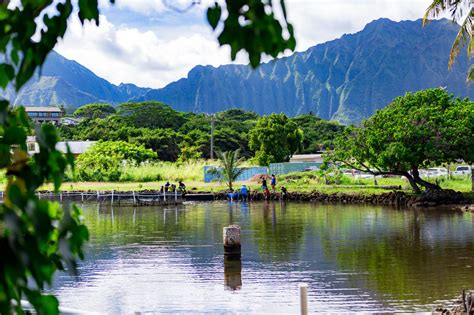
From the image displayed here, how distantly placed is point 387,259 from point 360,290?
3850 millimetres

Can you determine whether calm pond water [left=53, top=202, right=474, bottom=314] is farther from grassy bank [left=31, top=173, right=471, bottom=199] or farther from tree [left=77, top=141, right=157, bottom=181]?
tree [left=77, top=141, right=157, bottom=181]

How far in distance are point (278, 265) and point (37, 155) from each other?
14.2 metres

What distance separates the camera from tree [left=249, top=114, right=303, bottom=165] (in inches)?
2178

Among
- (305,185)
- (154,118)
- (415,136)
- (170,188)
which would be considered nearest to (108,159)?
(170,188)

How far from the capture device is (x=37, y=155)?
Result: 6.41ft

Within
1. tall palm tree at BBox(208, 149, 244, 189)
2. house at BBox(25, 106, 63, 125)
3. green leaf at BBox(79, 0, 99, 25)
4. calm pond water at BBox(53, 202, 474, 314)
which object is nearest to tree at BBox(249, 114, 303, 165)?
tall palm tree at BBox(208, 149, 244, 189)

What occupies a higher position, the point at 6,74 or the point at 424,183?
the point at 6,74

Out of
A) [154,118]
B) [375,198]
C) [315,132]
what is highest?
[154,118]

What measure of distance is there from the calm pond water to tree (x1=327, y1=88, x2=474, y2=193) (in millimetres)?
5310

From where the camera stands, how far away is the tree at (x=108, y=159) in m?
49.7

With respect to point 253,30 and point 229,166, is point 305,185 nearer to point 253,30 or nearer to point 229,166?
point 229,166

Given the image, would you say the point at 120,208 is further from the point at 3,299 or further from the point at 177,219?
the point at 3,299

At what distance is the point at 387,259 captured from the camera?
16.6 m

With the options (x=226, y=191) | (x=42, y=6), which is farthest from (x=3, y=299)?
(x=226, y=191)
